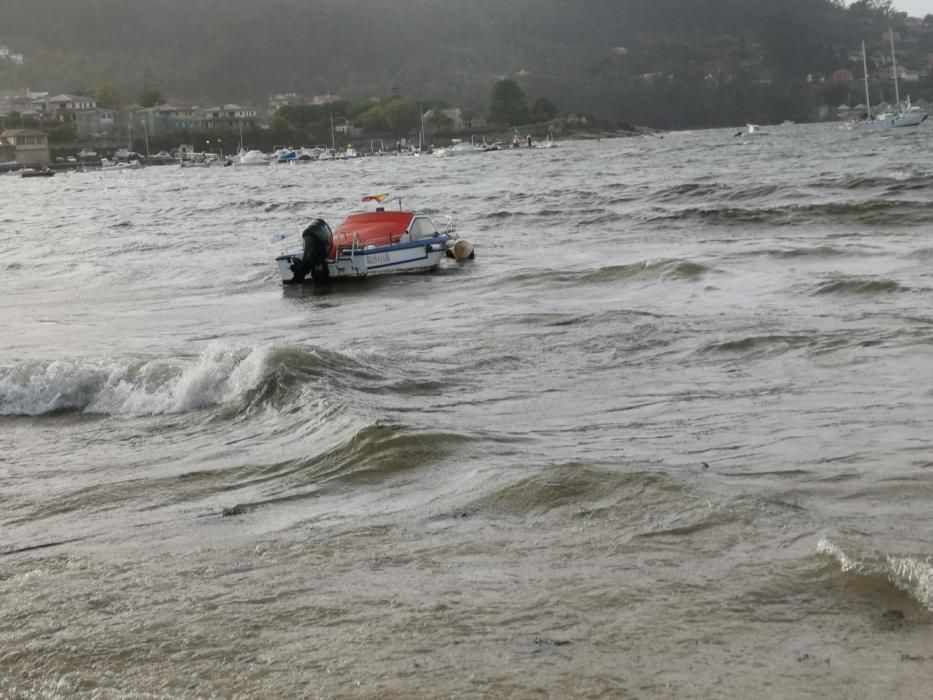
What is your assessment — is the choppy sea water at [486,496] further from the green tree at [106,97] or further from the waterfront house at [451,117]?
Answer: the green tree at [106,97]

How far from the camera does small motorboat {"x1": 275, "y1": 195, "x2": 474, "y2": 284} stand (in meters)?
20.1

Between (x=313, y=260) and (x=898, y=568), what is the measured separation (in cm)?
1606

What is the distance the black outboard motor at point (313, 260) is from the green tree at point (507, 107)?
162 metres

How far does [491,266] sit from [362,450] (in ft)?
44.2

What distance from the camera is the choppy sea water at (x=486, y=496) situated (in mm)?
4391

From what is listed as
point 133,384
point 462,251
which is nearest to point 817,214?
point 462,251

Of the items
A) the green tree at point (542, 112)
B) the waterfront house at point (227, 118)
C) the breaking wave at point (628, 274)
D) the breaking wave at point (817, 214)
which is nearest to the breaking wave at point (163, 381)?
the breaking wave at point (628, 274)

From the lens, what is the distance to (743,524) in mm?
5641

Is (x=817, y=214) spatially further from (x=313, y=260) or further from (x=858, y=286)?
(x=858, y=286)

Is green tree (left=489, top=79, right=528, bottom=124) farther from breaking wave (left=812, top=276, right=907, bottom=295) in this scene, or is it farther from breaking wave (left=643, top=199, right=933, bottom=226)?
breaking wave (left=812, top=276, right=907, bottom=295)

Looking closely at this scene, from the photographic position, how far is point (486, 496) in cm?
642

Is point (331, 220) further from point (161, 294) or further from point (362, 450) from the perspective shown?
point (362, 450)

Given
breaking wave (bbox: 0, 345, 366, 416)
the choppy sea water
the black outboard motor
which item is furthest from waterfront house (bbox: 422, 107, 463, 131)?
breaking wave (bbox: 0, 345, 366, 416)

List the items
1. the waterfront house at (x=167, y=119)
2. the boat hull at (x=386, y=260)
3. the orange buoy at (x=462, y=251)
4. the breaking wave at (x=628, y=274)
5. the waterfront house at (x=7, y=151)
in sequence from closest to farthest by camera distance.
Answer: the breaking wave at (x=628, y=274) → the boat hull at (x=386, y=260) → the orange buoy at (x=462, y=251) → the waterfront house at (x=7, y=151) → the waterfront house at (x=167, y=119)
